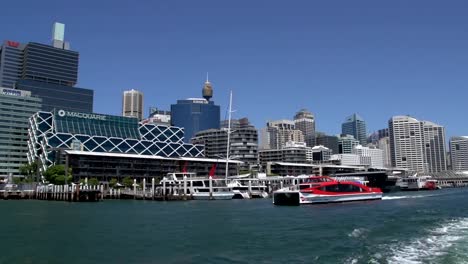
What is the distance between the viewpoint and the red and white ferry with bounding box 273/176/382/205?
99.9 meters

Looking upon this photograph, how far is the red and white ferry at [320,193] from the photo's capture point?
99.9m

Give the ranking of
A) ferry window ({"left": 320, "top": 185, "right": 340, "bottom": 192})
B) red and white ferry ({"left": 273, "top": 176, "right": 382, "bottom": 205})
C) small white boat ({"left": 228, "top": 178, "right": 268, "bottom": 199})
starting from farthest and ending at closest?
small white boat ({"left": 228, "top": 178, "right": 268, "bottom": 199}) < ferry window ({"left": 320, "top": 185, "right": 340, "bottom": 192}) < red and white ferry ({"left": 273, "top": 176, "right": 382, "bottom": 205})

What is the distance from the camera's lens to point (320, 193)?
10094 centimetres

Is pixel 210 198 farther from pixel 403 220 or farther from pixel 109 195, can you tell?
pixel 403 220

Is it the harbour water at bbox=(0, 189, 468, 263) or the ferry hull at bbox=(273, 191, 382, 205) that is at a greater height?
the ferry hull at bbox=(273, 191, 382, 205)

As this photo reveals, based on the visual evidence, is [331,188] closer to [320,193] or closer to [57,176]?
[320,193]

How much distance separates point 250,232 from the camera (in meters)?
48.5

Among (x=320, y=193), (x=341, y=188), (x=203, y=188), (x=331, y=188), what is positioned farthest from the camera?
(x=203, y=188)

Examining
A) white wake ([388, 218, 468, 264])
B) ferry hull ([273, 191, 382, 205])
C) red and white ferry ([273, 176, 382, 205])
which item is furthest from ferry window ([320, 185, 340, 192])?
white wake ([388, 218, 468, 264])

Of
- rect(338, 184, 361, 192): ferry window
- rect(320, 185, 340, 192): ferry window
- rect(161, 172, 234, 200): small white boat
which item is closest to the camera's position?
rect(320, 185, 340, 192): ferry window

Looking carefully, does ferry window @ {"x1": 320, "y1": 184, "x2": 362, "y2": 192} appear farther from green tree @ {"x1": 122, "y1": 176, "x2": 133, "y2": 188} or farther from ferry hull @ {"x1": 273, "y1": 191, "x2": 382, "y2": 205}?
green tree @ {"x1": 122, "y1": 176, "x2": 133, "y2": 188}

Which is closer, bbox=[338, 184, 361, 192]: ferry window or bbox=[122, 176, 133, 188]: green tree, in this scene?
bbox=[338, 184, 361, 192]: ferry window

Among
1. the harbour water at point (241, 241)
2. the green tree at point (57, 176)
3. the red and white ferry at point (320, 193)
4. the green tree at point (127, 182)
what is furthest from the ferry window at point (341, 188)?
the green tree at point (57, 176)

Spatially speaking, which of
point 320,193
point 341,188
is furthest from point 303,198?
point 341,188
